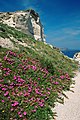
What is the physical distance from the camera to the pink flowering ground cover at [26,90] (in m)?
11.2

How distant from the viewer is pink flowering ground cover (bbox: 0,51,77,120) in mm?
11211

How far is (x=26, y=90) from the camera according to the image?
13648 millimetres

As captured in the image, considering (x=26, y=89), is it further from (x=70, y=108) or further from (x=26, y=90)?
(x=70, y=108)

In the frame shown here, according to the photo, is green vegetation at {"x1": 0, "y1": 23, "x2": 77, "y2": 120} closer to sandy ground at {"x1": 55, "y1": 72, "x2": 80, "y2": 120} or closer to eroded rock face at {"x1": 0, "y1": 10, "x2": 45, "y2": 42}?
sandy ground at {"x1": 55, "y1": 72, "x2": 80, "y2": 120}

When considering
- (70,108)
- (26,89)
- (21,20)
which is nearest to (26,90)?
(26,89)

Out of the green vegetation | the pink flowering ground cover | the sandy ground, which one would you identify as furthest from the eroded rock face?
the sandy ground

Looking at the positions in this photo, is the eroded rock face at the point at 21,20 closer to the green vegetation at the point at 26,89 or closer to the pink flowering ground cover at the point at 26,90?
the pink flowering ground cover at the point at 26,90

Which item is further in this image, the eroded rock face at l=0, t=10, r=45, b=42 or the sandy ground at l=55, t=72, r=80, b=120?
the eroded rock face at l=0, t=10, r=45, b=42

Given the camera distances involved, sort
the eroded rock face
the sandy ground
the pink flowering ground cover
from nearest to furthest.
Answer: the pink flowering ground cover
the sandy ground
the eroded rock face

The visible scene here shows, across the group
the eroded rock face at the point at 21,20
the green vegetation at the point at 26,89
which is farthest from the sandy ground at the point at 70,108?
the eroded rock face at the point at 21,20

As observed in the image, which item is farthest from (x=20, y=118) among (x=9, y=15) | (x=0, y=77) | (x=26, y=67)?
(x=9, y=15)

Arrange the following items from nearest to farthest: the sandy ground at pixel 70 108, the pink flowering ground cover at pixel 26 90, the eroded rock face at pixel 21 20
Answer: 1. the pink flowering ground cover at pixel 26 90
2. the sandy ground at pixel 70 108
3. the eroded rock face at pixel 21 20

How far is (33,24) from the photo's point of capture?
50.5 m

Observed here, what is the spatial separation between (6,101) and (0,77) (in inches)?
111
